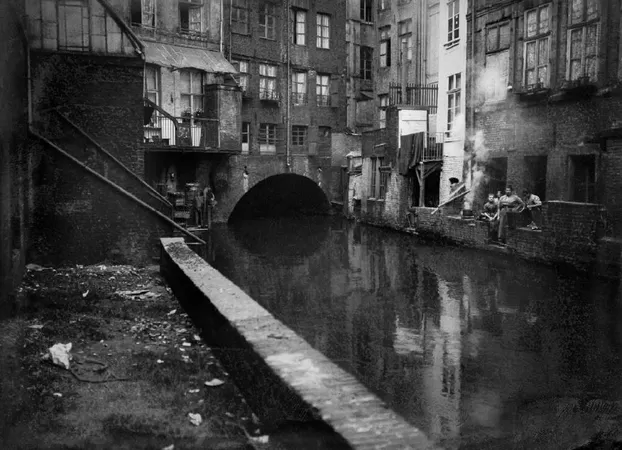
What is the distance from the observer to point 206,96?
30.5 m

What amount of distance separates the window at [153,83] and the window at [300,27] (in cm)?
979

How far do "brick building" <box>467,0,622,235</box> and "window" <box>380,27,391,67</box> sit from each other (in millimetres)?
15186

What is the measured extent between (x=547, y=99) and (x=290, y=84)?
17989mm

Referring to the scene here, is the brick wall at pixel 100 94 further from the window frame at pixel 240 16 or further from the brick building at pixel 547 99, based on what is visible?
the window frame at pixel 240 16

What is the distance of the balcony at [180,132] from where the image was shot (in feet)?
89.2

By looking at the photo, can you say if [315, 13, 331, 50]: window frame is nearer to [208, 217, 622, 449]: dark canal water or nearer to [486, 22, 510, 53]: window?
A: [486, 22, 510, 53]: window

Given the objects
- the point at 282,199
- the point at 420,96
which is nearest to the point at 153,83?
the point at 282,199

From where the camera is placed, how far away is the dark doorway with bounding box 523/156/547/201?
20984mm

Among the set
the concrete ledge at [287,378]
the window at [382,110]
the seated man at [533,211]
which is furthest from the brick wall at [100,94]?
the window at [382,110]

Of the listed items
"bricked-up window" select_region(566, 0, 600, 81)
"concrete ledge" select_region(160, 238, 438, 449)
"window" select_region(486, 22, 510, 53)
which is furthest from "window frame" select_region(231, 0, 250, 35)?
"concrete ledge" select_region(160, 238, 438, 449)

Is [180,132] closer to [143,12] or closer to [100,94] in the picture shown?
[143,12]

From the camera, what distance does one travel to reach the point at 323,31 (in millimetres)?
36812

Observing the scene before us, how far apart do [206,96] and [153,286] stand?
67.3 ft

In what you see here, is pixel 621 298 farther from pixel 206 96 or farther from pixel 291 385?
pixel 206 96
